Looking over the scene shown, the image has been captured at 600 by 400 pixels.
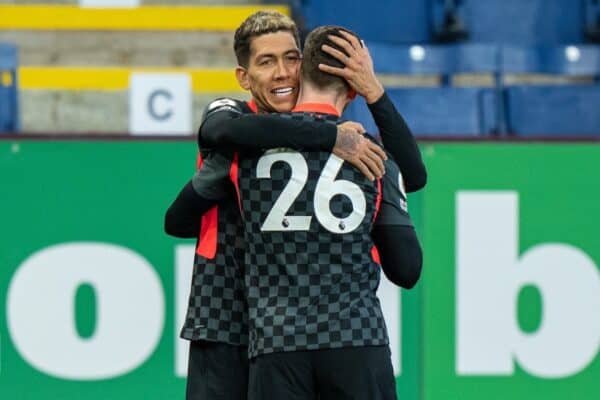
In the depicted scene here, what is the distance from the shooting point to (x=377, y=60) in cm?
714

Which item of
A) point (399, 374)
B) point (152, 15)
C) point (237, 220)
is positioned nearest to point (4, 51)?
point (152, 15)

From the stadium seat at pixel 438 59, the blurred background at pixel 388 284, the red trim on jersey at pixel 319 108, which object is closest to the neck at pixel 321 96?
the red trim on jersey at pixel 319 108

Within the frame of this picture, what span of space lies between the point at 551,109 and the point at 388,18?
148 centimetres

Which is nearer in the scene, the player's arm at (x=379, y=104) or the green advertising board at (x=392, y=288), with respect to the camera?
the player's arm at (x=379, y=104)

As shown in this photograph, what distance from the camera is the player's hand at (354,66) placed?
8.97ft

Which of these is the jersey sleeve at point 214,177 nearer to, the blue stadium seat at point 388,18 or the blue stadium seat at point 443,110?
the blue stadium seat at point 443,110

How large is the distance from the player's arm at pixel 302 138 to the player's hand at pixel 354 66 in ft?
0.28

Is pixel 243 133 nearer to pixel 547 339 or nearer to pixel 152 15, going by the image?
pixel 547 339

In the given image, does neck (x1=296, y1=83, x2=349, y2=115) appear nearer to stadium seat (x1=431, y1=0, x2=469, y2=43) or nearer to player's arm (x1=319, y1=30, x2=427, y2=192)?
player's arm (x1=319, y1=30, x2=427, y2=192)

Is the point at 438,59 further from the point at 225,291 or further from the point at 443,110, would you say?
the point at 225,291

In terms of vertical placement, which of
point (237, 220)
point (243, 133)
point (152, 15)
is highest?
point (152, 15)

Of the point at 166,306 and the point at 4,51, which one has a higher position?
the point at 4,51

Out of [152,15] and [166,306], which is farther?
[152,15]

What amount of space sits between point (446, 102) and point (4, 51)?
230 centimetres
